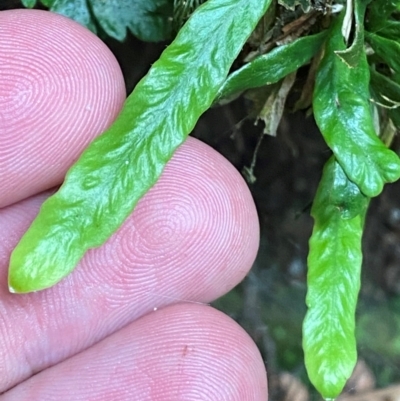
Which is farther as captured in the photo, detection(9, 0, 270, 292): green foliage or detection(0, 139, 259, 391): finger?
detection(0, 139, 259, 391): finger

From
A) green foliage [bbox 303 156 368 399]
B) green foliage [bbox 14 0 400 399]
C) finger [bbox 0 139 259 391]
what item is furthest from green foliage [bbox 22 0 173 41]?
green foliage [bbox 303 156 368 399]

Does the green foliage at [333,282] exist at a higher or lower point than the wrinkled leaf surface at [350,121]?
lower

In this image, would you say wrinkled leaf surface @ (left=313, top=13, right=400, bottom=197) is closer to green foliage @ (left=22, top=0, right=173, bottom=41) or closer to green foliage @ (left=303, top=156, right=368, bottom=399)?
green foliage @ (left=303, top=156, right=368, bottom=399)

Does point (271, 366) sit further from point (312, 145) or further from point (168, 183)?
point (168, 183)

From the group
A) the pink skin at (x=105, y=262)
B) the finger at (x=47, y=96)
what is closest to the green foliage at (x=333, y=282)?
the pink skin at (x=105, y=262)

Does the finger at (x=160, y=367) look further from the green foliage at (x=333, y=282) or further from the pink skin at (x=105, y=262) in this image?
the green foliage at (x=333, y=282)

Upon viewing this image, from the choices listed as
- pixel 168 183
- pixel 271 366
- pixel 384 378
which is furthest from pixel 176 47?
pixel 384 378

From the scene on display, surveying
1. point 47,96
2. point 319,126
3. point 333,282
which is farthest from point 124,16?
point 333,282
